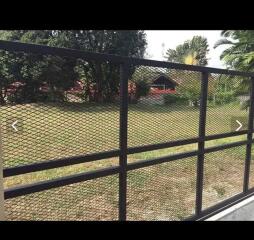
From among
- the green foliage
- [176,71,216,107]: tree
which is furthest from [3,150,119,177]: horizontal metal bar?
[176,71,216,107]: tree

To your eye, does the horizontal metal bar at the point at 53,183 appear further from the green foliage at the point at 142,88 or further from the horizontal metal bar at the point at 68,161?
the green foliage at the point at 142,88

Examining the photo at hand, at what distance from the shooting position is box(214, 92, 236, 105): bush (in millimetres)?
3995

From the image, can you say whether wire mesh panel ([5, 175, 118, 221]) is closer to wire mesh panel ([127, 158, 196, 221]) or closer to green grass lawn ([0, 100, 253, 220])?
green grass lawn ([0, 100, 253, 220])

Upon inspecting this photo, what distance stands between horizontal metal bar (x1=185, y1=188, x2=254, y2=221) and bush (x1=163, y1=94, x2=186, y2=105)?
124 cm

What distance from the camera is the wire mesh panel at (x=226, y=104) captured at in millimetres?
3830

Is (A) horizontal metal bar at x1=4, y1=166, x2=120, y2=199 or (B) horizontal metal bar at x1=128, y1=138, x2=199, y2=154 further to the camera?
(B) horizontal metal bar at x1=128, y1=138, x2=199, y2=154

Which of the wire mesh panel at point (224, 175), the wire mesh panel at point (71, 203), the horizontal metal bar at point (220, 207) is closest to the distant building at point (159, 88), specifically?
the wire mesh panel at point (71, 203)

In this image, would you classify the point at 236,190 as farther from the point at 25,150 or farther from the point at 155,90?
the point at 25,150

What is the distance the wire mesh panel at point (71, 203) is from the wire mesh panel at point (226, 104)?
135cm

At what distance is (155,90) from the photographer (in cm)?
307

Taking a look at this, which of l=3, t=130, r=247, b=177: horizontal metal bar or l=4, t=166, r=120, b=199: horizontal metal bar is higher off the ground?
l=3, t=130, r=247, b=177: horizontal metal bar

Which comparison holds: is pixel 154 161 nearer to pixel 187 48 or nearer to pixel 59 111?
pixel 59 111

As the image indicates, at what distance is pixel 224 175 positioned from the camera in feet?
18.4
